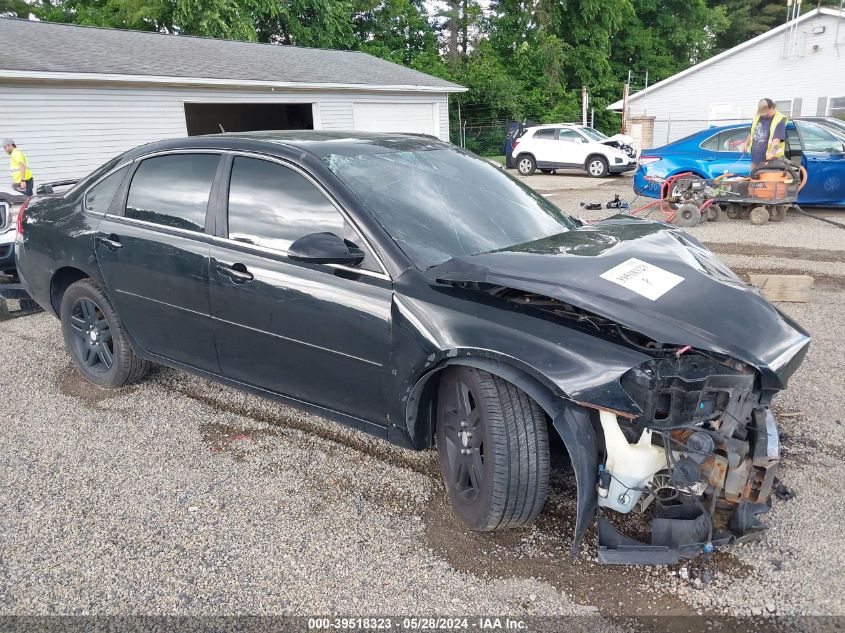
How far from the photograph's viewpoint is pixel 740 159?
11172mm

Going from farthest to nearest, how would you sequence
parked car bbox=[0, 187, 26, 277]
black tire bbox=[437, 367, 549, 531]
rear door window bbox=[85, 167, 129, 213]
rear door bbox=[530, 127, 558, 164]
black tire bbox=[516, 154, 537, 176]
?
black tire bbox=[516, 154, 537, 176]
rear door bbox=[530, 127, 558, 164]
parked car bbox=[0, 187, 26, 277]
rear door window bbox=[85, 167, 129, 213]
black tire bbox=[437, 367, 549, 531]

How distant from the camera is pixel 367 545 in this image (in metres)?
2.89

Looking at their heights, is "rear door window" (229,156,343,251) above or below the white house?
below

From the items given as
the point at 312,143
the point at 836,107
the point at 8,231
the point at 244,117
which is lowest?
the point at 8,231

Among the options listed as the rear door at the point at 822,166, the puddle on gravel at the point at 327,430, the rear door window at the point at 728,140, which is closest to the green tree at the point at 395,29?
the rear door window at the point at 728,140

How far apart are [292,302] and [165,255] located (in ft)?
3.39

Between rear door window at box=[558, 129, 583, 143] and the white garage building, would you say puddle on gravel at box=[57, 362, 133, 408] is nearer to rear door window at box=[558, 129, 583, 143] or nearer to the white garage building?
the white garage building

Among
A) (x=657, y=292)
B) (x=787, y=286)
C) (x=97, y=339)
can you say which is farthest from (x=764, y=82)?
(x=97, y=339)

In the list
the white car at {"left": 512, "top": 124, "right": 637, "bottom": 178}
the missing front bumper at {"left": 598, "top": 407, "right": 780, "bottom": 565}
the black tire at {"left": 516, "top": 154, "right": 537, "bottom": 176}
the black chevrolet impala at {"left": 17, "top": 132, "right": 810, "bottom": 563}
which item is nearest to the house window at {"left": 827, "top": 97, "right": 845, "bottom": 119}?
the white car at {"left": 512, "top": 124, "right": 637, "bottom": 178}

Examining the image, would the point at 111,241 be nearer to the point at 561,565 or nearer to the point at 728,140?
the point at 561,565

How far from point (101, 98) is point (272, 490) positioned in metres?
13.6

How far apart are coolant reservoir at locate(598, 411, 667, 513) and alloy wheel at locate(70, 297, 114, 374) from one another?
3460 mm

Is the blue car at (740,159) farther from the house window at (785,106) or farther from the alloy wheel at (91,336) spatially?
the house window at (785,106)

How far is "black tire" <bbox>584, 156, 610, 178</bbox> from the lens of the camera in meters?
20.1
